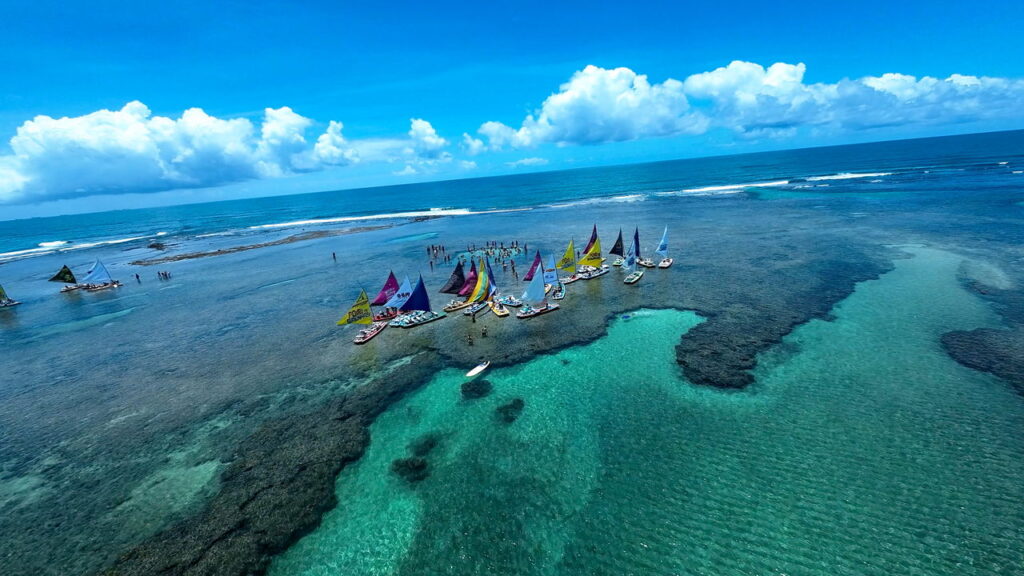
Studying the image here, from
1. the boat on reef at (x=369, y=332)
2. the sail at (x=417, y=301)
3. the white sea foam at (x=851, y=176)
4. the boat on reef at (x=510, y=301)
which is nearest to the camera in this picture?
the boat on reef at (x=369, y=332)

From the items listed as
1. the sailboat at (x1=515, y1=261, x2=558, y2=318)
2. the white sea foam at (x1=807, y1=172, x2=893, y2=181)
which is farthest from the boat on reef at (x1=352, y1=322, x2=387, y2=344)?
the white sea foam at (x1=807, y1=172, x2=893, y2=181)

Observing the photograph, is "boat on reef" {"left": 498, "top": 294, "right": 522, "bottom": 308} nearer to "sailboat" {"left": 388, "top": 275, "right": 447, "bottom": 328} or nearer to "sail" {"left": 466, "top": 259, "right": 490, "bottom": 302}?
"sail" {"left": 466, "top": 259, "right": 490, "bottom": 302}

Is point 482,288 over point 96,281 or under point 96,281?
under

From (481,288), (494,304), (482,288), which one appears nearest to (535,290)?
(482,288)

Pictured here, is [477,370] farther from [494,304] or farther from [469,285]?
[469,285]

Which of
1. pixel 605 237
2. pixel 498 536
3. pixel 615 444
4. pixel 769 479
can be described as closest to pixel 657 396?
pixel 615 444

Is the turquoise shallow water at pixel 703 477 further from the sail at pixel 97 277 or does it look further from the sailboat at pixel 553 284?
the sail at pixel 97 277

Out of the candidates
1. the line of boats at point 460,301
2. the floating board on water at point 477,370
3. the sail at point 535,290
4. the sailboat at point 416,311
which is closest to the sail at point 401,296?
the line of boats at point 460,301
